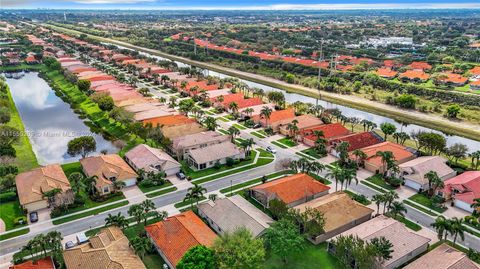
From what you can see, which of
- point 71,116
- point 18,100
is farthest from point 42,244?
point 18,100

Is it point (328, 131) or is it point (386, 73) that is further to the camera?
point (386, 73)

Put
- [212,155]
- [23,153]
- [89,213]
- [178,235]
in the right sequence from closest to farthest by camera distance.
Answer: [178,235], [89,213], [212,155], [23,153]

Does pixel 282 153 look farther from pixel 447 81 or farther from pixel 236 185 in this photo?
pixel 447 81

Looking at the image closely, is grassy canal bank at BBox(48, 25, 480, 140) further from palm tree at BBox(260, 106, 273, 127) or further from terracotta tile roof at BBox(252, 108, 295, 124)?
palm tree at BBox(260, 106, 273, 127)

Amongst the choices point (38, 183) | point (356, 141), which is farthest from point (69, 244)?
point (356, 141)

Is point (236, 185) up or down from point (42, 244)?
down

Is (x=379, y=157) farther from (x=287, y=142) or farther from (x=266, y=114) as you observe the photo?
(x=266, y=114)

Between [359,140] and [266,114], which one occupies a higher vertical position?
[266,114]
